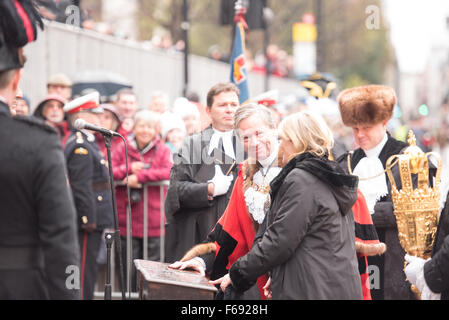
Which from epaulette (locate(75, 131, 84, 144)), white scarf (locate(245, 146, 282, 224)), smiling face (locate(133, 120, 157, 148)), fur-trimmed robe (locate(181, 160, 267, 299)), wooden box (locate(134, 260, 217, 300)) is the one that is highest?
smiling face (locate(133, 120, 157, 148))

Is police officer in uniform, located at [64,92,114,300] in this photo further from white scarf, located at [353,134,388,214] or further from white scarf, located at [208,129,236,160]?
white scarf, located at [353,134,388,214]

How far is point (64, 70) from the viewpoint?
36.3 ft

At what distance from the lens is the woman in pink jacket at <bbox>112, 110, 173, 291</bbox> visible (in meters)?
8.27

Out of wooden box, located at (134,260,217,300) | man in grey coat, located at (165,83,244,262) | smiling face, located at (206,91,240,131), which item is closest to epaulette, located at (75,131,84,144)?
man in grey coat, located at (165,83,244,262)

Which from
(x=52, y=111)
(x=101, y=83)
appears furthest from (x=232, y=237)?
(x=101, y=83)

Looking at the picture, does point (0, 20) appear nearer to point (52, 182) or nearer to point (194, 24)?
point (52, 182)

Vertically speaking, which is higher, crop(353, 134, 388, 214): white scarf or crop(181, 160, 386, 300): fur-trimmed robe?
crop(353, 134, 388, 214): white scarf

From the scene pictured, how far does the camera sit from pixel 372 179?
5742 millimetres

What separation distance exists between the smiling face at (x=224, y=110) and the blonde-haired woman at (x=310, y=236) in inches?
75.4

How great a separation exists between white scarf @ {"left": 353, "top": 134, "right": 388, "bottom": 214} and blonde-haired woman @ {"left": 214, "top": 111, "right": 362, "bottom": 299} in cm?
157

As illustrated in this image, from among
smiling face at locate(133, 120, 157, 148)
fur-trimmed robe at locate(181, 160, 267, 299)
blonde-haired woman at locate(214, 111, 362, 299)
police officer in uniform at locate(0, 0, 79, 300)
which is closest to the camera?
police officer in uniform at locate(0, 0, 79, 300)

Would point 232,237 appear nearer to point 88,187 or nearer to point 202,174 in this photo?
point 202,174
